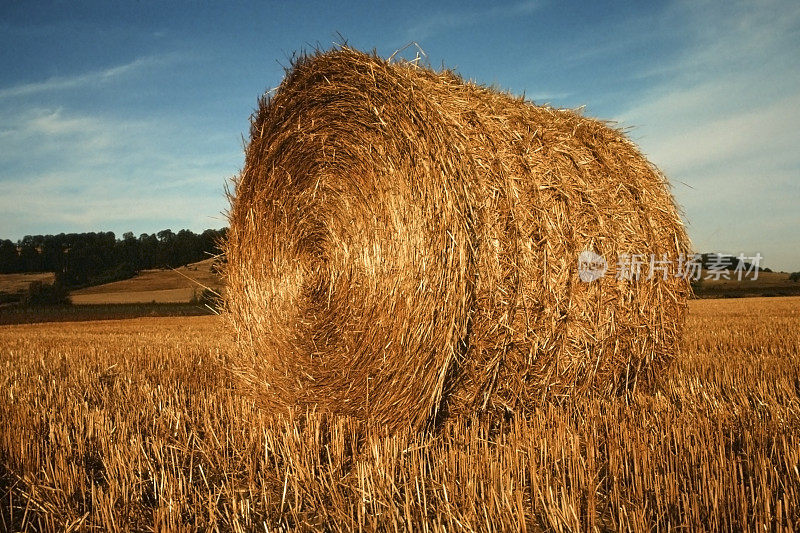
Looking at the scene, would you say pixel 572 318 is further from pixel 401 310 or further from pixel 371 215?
pixel 371 215

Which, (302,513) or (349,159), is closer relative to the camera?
(302,513)

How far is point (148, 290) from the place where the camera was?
39469 millimetres

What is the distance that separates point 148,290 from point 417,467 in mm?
40144

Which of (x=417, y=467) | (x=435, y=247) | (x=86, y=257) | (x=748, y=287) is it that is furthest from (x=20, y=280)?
(x=748, y=287)

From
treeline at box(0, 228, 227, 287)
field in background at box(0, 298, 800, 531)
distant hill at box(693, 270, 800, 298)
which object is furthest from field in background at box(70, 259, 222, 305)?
distant hill at box(693, 270, 800, 298)

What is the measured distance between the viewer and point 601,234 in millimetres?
4188

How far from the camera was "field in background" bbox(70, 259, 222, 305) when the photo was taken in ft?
113

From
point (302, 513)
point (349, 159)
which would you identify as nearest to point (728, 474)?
point (302, 513)

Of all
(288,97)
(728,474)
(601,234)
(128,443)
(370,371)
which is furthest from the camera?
(288,97)

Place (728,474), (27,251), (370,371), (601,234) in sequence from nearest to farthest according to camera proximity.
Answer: (728,474), (370,371), (601,234), (27,251)

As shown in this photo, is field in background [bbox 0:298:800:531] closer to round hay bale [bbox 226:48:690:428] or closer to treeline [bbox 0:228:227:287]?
round hay bale [bbox 226:48:690:428]

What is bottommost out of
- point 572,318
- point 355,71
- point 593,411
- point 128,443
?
point 128,443

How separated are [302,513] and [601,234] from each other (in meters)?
A: 2.76

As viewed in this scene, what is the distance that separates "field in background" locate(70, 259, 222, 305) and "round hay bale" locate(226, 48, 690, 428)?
28283 millimetres
